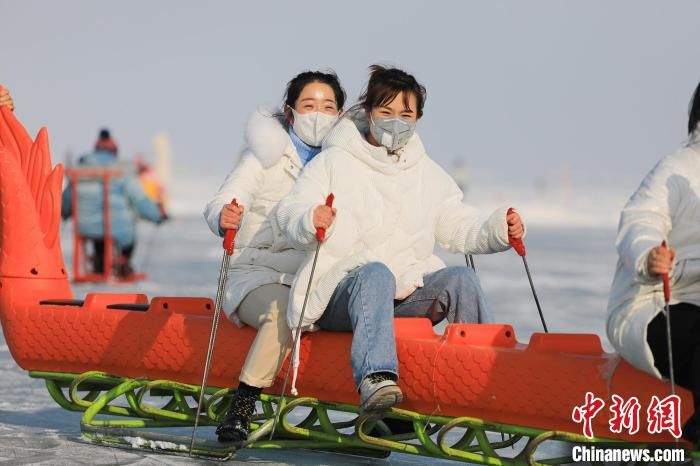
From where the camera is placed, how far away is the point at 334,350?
16.0ft

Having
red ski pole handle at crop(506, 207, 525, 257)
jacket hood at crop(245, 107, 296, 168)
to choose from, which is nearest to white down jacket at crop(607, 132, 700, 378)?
red ski pole handle at crop(506, 207, 525, 257)

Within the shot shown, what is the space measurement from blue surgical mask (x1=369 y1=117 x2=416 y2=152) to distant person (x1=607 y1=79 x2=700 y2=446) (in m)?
1.11

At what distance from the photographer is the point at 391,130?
4.93 metres

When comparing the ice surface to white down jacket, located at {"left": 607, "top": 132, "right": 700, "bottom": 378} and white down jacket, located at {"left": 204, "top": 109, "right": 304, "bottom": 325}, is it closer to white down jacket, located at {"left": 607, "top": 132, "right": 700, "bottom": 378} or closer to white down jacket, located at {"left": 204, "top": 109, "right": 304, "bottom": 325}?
white down jacket, located at {"left": 204, "top": 109, "right": 304, "bottom": 325}

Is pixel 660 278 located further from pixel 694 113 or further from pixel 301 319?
pixel 301 319

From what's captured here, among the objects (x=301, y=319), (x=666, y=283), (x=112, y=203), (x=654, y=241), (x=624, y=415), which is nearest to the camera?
(x=666, y=283)

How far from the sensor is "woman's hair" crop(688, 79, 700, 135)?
4125mm

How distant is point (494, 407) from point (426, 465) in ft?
3.14

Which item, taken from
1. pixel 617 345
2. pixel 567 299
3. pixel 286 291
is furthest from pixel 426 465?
pixel 567 299

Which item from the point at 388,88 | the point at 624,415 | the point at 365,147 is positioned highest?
the point at 388,88

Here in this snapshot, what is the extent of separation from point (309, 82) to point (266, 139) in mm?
355

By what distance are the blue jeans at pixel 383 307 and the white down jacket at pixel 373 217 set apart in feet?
0.22

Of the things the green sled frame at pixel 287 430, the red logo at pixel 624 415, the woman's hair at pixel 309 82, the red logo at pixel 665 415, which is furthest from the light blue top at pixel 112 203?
the red logo at pixel 665 415

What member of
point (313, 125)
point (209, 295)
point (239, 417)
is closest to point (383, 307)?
point (239, 417)
